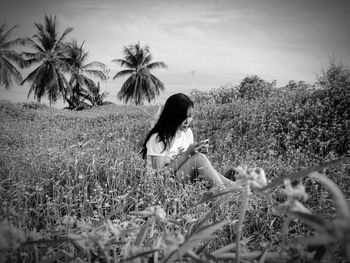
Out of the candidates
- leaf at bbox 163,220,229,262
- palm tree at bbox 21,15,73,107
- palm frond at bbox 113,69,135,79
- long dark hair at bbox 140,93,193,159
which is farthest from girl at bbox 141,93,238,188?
palm frond at bbox 113,69,135,79

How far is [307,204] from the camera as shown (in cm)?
266

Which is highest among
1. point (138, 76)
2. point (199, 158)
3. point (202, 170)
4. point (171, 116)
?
point (138, 76)

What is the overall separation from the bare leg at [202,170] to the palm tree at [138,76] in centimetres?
2798

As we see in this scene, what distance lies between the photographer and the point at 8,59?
966 inches

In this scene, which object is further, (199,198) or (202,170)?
(202,170)

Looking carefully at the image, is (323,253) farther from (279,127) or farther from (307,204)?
(279,127)

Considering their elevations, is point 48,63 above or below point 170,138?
above

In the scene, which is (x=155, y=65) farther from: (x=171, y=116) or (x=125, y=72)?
(x=171, y=116)

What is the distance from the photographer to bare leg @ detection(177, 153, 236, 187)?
299 cm

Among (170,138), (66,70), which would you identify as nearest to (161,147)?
(170,138)

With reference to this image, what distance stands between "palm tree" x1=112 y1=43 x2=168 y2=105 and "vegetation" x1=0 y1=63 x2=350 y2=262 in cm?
2356

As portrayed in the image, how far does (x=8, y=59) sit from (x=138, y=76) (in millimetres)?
12048

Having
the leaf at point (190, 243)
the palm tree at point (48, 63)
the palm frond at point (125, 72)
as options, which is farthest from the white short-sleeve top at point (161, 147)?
the palm frond at point (125, 72)

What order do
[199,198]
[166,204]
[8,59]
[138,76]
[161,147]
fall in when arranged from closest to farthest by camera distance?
1. [166,204]
2. [199,198]
3. [161,147]
4. [8,59]
5. [138,76]
